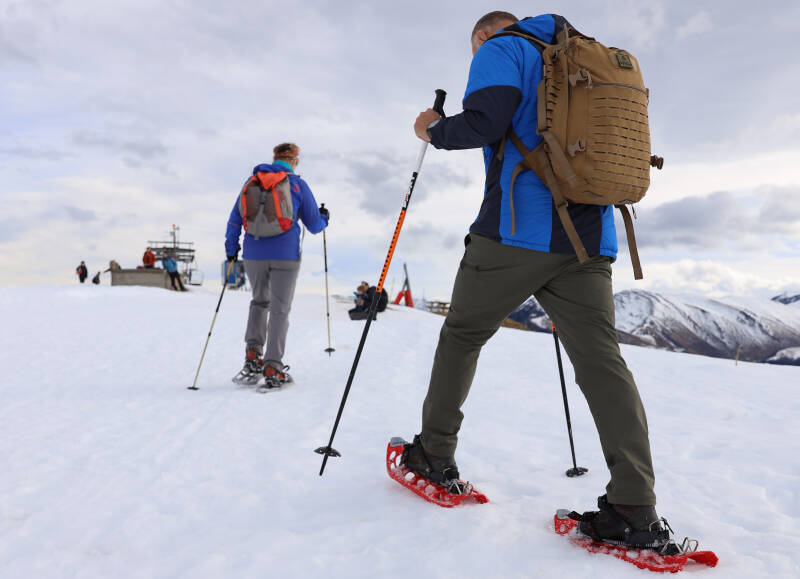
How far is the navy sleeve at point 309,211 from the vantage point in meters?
5.76

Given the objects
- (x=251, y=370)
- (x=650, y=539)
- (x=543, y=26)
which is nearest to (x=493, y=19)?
(x=543, y=26)

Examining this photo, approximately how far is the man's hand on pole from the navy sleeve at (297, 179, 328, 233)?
3376 millimetres

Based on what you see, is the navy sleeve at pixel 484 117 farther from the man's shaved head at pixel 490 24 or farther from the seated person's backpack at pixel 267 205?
the seated person's backpack at pixel 267 205

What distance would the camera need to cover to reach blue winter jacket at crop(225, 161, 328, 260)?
5.64 meters

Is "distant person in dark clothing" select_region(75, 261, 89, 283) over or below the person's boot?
over

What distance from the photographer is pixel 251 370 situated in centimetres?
590

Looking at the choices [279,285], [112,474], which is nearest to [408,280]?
[279,285]

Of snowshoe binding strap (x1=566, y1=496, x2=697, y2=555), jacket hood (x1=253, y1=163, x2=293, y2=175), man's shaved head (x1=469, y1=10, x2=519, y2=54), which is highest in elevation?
man's shaved head (x1=469, y1=10, x2=519, y2=54)

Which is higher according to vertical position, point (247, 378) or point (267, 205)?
point (267, 205)

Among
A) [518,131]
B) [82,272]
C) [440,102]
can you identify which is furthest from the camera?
[82,272]

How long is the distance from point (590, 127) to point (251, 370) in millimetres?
4870

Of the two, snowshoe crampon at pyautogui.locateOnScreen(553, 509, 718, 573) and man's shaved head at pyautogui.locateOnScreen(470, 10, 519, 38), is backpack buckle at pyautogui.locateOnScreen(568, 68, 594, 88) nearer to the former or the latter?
man's shaved head at pyautogui.locateOnScreen(470, 10, 519, 38)

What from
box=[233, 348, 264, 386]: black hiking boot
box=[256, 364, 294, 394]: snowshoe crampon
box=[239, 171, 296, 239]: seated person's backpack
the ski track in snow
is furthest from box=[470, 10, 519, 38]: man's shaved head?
box=[233, 348, 264, 386]: black hiking boot

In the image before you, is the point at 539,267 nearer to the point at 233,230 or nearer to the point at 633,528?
the point at 633,528
